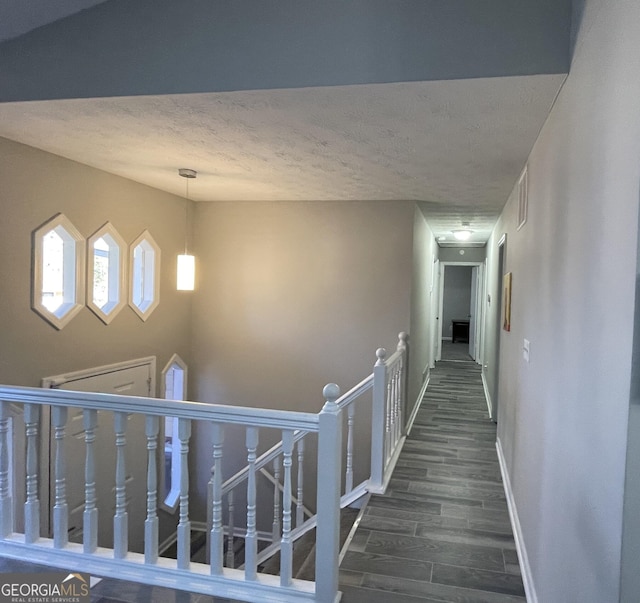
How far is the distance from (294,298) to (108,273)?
1.84 m

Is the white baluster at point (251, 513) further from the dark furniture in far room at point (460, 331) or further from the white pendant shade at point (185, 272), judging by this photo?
the dark furniture in far room at point (460, 331)

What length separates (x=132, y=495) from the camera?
4.34m

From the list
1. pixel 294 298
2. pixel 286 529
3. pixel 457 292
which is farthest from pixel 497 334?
pixel 457 292

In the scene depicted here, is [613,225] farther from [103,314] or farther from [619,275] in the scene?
[103,314]

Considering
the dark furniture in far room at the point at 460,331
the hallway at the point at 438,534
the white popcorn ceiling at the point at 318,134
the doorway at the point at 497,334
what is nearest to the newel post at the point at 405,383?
the hallway at the point at 438,534

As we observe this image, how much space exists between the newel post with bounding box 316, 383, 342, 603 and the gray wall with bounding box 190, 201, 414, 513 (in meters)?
2.89

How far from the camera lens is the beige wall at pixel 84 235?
3.15 metres

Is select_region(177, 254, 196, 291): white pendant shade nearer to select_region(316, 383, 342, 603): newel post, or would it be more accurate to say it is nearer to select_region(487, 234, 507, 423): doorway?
select_region(316, 383, 342, 603): newel post

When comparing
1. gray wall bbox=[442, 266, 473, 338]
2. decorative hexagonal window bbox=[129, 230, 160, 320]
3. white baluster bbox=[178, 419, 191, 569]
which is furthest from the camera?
gray wall bbox=[442, 266, 473, 338]

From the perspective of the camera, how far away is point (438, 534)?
116 inches

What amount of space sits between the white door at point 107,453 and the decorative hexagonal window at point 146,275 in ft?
1.78

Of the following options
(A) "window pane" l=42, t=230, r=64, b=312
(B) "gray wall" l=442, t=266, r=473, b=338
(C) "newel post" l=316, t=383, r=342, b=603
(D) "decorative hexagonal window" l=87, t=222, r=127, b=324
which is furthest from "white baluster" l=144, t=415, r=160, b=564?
(B) "gray wall" l=442, t=266, r=473, b=338

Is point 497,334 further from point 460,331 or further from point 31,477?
point 460,331

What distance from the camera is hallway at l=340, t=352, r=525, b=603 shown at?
2.38 meters
